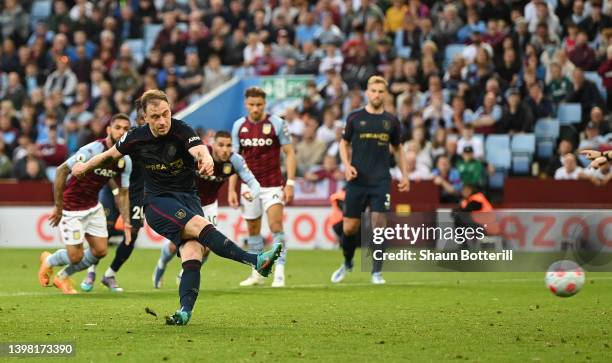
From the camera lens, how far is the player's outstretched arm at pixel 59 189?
40.8 feet

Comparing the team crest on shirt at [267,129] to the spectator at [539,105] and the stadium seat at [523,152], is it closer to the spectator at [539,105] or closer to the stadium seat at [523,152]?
the stadium seat at [523,152]

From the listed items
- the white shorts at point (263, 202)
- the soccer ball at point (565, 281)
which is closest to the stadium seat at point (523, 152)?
the white shorts at point (263, 202)

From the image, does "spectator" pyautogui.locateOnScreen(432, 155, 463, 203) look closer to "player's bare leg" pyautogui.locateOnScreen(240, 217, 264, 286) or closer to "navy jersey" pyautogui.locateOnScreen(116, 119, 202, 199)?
"player's bare leg" pyautogui.locateOnScreen(240, 217, 264, 286)

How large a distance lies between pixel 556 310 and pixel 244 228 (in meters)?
11.4

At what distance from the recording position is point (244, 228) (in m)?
22.0

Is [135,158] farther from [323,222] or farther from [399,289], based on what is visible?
[323,222]

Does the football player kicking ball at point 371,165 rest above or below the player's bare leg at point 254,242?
above

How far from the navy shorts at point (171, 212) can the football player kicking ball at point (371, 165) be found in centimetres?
481

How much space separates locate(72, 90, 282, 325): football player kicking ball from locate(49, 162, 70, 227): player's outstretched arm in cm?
231

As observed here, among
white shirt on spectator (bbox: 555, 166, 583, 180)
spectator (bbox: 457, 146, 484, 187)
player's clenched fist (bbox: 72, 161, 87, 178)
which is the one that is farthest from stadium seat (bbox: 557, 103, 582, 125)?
player's clenched fist (bbox: 72, 161, 87, 178)

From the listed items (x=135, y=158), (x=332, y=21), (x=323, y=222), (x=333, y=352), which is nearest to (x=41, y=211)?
(x=323, y=222)

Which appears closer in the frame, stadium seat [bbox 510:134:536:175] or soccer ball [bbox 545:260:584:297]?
soccer ball [bbox 545:260:584:297]

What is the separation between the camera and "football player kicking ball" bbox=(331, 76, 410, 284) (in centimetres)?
1483

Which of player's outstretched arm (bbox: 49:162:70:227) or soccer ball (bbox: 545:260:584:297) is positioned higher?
player's outstretched arm (bbox: 49:162:70:227)
